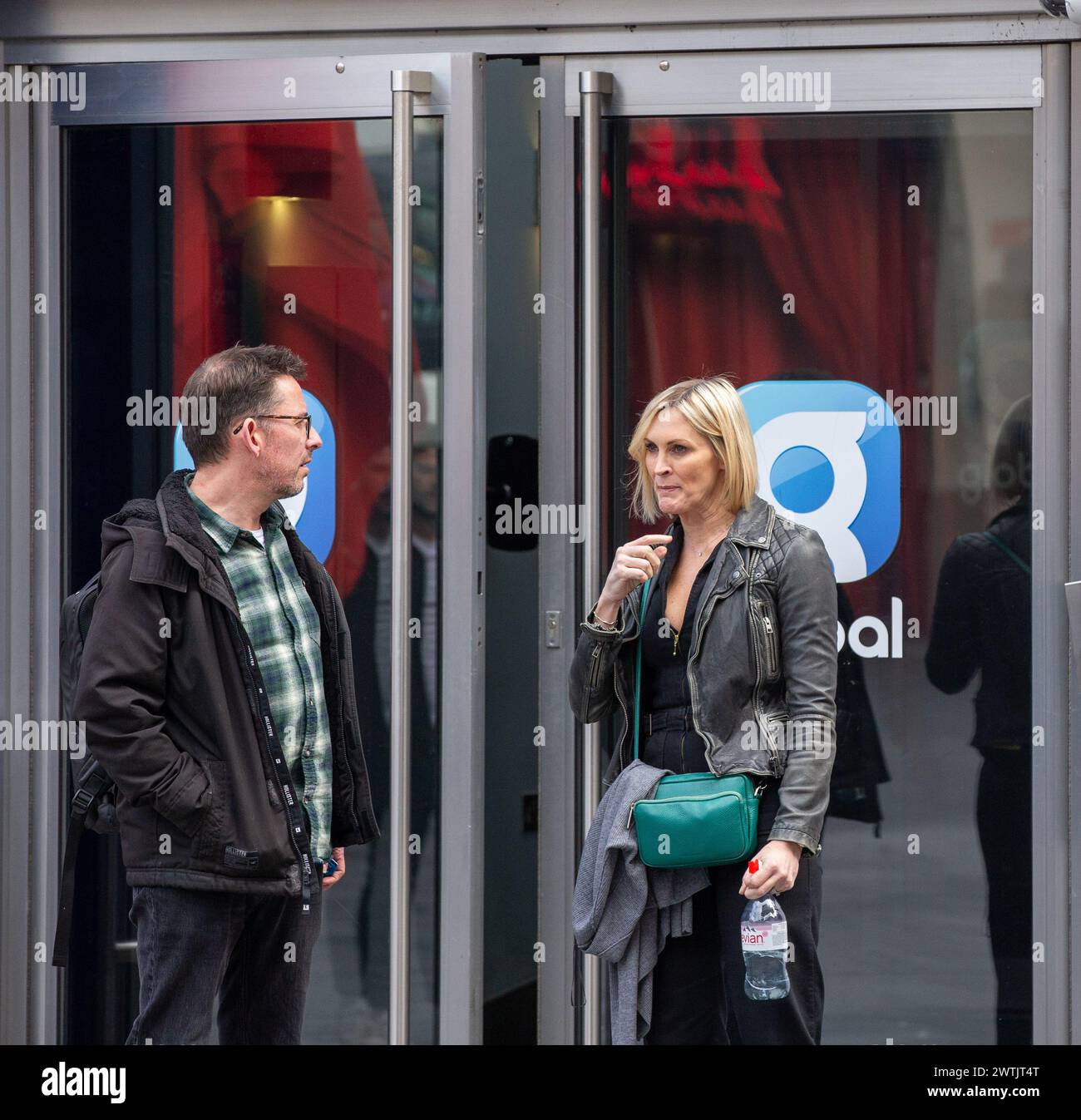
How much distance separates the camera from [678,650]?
9.63 ft

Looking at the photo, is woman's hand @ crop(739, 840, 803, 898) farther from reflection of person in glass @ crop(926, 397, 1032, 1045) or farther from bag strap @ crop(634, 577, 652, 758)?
reflection of person in glass @ crop(926, 397, 1032, 1045)

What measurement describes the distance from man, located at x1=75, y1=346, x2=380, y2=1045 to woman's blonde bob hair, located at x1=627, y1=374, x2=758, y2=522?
79cm

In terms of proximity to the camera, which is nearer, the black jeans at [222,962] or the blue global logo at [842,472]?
the black jeans at [222,962]

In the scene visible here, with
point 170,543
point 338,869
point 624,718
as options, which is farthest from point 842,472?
point 170,543

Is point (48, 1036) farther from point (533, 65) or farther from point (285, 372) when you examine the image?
point (533, 65)

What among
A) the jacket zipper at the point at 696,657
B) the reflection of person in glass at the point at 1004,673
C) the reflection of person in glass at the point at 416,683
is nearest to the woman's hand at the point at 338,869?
the reflection of person in glass at the point at 416,683

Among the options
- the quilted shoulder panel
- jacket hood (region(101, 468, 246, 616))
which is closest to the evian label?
the quilted shoulder panel

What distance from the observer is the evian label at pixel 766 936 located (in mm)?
2799

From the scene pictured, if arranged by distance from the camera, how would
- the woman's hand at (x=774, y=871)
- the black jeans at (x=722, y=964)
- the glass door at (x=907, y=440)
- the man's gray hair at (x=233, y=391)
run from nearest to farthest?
1. the woman's hand at (x=774, y=871)
2. the black jeans at (x=722, y=964)
3. the man's gray hair at (x=233, y=391)
4. the glass door at (x=907, y=440)

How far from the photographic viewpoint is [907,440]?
140 inches

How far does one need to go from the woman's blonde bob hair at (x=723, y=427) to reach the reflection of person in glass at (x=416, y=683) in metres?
0.78

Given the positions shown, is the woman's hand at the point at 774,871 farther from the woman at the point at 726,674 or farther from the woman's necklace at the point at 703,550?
the woman's necklace at the point at 703,550
